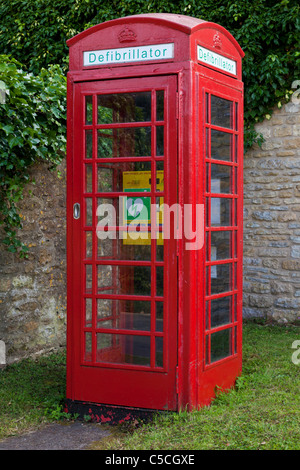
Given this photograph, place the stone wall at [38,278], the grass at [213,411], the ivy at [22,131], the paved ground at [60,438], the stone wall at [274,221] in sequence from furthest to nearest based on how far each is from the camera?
the stone wall at [274,221], the stone wall at [38,278], the ivy at [22,131], the paved ground at [60,438], the grass at [213,411]

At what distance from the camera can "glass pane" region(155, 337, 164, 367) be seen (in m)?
4.23

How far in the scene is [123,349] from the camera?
435 cm

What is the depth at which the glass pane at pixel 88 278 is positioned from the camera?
446 centimetres

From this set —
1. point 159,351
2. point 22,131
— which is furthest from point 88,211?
point 22,131

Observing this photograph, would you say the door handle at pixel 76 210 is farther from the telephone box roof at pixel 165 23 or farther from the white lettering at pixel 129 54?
the telephone box roof at pixel 165 23

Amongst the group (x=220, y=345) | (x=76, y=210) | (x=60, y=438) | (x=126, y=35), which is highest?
(x=126, y=35)

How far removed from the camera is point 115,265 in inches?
172

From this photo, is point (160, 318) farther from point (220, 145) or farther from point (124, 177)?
point (220, 145)

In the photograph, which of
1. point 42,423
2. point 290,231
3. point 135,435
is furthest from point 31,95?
point 290,231

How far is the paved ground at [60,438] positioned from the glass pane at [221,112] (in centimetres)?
242

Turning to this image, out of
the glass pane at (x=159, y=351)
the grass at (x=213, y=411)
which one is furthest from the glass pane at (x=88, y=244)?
the grass at (x=213, y=411)

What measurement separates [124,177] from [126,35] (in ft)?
3.36

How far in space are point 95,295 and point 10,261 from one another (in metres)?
1.67
